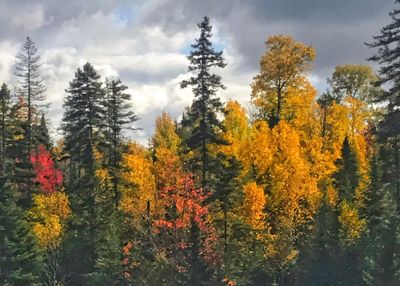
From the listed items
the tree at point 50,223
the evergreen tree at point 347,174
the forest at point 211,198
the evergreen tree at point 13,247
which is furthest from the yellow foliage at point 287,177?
the evergreen tree at point 13,247

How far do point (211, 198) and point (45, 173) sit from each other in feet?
72.5

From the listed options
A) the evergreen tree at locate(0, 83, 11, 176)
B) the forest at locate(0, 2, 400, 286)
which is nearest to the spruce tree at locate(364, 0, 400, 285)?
the forest at locate(0, 2, 400, 286)

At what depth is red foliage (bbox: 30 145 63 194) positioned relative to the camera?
59.6 meters

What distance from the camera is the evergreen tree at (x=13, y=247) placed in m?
45.5

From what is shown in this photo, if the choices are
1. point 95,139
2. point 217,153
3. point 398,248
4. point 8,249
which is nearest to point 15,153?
point 95,139

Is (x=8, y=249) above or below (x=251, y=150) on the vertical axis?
below

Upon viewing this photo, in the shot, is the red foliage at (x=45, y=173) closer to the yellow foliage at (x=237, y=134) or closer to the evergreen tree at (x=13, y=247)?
the evergreen tree at (x=13, y=247)

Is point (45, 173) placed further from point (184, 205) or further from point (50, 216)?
point (184, 205)

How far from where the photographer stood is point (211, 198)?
45750mm

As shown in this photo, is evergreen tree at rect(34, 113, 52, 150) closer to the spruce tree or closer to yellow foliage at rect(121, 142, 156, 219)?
yellow foliage at rect(121, 142, 156, 219)

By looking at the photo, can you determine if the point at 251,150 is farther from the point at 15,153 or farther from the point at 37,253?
the point at 15,153

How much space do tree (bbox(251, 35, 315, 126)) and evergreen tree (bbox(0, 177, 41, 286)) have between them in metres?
20.9

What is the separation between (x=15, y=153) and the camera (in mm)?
62000

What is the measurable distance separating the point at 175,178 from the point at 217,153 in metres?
4.53
